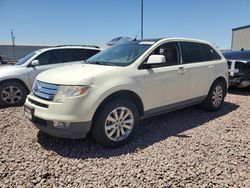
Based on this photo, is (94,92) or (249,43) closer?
(94,92)

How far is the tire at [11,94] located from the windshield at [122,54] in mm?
2772

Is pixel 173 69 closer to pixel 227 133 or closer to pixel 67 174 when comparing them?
pixel 227 133

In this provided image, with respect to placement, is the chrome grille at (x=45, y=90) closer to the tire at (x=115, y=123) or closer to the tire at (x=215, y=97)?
the tire at (x=115, y=123)

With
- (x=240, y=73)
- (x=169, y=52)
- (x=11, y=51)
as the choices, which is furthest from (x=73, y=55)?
(x=11, y=51)

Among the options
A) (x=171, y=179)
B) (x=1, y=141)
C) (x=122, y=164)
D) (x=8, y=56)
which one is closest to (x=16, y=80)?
(x=1, y=141)

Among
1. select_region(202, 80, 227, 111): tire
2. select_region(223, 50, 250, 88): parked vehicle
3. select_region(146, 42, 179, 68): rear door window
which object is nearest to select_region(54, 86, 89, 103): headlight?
select_region(146, 42, 179, 68): rear door window

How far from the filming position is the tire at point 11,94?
639 centimetres

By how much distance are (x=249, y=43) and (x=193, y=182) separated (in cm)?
2889

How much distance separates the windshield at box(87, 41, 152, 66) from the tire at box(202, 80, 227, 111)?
206cm

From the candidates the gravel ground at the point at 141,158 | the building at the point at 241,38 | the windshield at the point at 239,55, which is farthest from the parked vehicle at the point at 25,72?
the building at the point at 241,38

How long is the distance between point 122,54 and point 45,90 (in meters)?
1.60

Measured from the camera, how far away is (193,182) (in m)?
2.89

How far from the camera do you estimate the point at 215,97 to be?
5.75m

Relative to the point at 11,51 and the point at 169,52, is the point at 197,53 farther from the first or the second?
the point at 11,51
